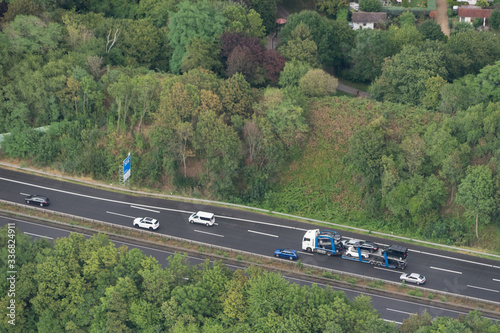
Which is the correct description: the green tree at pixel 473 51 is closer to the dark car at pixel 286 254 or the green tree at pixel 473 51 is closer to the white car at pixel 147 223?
the dark car at pixel 286 254

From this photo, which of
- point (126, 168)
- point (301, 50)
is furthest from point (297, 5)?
point (126, 168)

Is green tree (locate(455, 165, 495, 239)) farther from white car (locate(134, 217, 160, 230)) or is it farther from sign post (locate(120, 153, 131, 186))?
sign post (locate(120, 153, 131, 186))

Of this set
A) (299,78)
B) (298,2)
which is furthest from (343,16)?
(299,78)

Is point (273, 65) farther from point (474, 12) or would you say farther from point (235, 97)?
point (474, 12)

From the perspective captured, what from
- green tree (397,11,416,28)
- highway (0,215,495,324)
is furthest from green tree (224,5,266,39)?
highway (0,215,495,324)

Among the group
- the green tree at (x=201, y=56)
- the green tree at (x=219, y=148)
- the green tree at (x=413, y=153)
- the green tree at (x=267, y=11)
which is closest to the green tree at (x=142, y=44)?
the green tree at (x=201, y=56)
